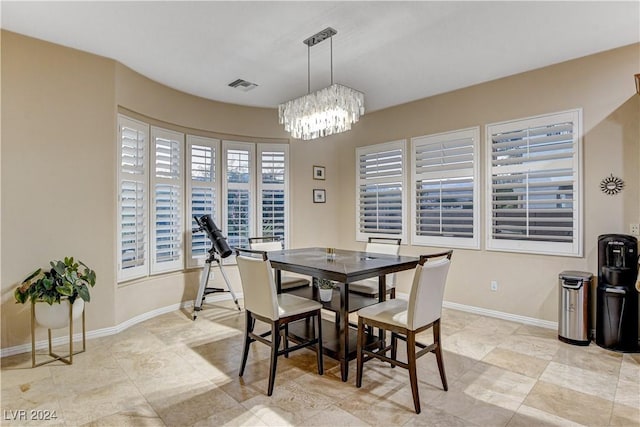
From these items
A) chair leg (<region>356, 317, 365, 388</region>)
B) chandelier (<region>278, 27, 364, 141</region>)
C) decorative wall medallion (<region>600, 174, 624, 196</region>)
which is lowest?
chair leg (<region>356, 317, 365, 388</region>)

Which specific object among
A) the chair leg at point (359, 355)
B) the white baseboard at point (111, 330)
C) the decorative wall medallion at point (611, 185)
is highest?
the decorative wall medallion at point (611, 185)

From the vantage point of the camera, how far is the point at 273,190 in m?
5.48

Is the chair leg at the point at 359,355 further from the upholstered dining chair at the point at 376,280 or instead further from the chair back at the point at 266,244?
the chair back at the point at 266,244

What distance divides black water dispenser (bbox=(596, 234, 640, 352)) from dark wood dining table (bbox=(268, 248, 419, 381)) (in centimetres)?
186

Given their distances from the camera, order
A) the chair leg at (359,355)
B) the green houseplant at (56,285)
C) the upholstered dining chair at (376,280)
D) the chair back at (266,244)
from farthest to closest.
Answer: the chair back at (266,244)
the upholstered dining chair at (376,280)
the green houseplant at (56,285)
the chair leg at (359,355)

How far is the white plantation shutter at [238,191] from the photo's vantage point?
5.13 meters

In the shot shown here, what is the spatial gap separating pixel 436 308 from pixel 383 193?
3.05 meters

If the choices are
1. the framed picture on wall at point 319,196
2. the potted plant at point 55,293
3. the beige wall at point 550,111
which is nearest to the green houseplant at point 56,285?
the potted plant at point 55,293

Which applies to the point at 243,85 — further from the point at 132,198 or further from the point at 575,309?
the point at 575,309

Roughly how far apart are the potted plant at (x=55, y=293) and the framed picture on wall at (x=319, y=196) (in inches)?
136

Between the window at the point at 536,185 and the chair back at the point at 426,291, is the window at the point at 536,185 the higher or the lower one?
the higher one

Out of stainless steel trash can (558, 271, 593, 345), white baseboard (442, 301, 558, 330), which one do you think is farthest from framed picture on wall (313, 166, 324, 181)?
stainless steel trash can (558, 271, 593, 345)

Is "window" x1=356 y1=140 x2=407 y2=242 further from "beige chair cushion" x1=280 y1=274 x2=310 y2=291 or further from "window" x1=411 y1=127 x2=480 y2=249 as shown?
"beige chair cushion" x1=280 y1=274 x2=310 y2=291

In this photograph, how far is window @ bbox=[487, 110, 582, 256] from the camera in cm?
372
